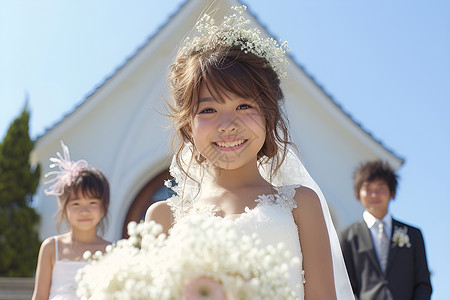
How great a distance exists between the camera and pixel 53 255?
4.90m

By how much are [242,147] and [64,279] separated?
9.35 ft

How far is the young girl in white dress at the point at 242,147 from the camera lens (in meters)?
2.51

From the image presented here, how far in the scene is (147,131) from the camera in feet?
31.9

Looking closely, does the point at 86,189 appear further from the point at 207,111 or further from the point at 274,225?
the point at 274,225

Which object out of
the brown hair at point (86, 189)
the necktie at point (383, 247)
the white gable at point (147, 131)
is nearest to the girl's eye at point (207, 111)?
the brown hair at point (86, 189)

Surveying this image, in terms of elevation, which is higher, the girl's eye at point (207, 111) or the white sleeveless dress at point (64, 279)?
the girl's eye at point (207, 111)

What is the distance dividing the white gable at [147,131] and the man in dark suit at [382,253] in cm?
327

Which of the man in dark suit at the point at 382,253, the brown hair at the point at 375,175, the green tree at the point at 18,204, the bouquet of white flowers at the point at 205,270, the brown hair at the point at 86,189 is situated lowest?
the bouquet of white flowers at the point at 205,270

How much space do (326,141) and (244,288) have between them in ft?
27.5

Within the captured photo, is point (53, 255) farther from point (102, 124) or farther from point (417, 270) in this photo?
point (102, 124)

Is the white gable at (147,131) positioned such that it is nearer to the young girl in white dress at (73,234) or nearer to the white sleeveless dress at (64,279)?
the young girl in white dress at (73,234)

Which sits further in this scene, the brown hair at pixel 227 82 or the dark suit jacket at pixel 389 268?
the dark suit jacket at pixel 389 268

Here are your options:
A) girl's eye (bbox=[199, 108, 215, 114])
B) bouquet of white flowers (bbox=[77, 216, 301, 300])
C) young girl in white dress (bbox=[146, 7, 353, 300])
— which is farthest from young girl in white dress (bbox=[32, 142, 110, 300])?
bouquet of white flowers (bbox=[77, 216, 301, 300])

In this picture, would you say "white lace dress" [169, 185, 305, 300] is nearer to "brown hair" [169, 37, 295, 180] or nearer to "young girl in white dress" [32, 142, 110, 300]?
"brown hair" [169, 37, 295, 180]
